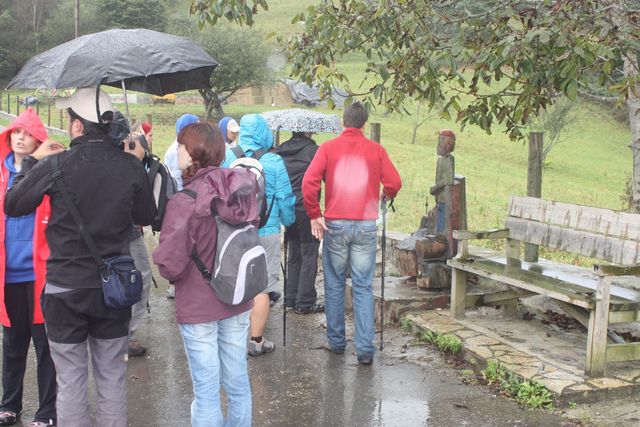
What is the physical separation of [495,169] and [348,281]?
791 inches

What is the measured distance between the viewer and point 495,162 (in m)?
28.5

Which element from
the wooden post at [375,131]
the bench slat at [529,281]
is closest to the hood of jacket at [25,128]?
the bench slat at [529,281]

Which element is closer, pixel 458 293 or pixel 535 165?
pixel 458 293

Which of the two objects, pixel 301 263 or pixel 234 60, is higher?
pixel 234 60

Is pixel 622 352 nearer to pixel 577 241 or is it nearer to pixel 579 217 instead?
pixel 577 241

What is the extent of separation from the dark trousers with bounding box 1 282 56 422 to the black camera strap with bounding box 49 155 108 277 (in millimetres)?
1062

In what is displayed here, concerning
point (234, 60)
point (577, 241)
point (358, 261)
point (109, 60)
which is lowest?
point (358, 261)

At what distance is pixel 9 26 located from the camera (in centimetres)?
5391

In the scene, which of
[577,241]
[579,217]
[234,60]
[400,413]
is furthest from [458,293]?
[234,60]

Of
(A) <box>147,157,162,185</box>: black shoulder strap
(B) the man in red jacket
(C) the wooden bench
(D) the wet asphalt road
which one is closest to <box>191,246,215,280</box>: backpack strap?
(A) <box>147,157,162,185</box>: black shoulder strap

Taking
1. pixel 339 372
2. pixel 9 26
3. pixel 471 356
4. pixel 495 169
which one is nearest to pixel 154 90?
pixel 339 372

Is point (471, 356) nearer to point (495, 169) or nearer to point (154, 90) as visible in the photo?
point (154, 90)

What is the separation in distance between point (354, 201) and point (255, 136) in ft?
3.21

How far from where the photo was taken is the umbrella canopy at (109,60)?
4.42 meters
